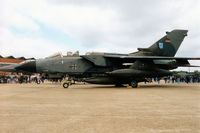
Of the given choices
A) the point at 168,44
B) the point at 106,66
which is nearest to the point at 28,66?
the point at 106,66

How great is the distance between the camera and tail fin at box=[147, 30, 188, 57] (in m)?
14.8

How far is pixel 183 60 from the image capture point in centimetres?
1350

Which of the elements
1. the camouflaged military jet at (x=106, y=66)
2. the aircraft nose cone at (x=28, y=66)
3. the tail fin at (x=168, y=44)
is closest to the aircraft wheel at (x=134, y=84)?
the camouflaged military jet at (x=106, y=66)

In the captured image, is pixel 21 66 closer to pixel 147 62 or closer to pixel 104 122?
pixel 147 62

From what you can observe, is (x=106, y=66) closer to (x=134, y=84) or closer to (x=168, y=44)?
(x=134, y=84)

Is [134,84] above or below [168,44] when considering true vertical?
below

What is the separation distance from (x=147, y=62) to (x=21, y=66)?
919cm

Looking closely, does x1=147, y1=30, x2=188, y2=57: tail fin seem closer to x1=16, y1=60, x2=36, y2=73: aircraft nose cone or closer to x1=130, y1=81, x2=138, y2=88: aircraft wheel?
x1=130, y1=81, x2=138, y2=88: aircraft wheel

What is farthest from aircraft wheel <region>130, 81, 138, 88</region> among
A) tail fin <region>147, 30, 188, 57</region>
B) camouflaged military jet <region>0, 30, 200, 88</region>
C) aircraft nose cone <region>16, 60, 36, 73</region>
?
aircraft nose cone <region>16, 60, 36, 73</region>

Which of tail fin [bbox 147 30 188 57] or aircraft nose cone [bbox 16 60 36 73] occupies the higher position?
tail fin [bbox 147 30 188 57]

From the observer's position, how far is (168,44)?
14820 mm

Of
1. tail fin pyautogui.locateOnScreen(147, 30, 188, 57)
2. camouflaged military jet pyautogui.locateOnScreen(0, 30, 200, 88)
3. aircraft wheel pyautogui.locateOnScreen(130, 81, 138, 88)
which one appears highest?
tail fin pyautogui.locateOnScreen(147, 30, 188, 57)

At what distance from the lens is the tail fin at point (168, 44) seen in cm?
1477

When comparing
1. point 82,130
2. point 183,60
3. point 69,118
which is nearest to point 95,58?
point 183,60
